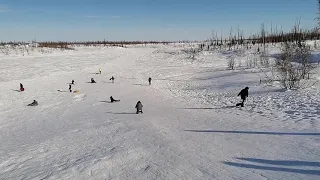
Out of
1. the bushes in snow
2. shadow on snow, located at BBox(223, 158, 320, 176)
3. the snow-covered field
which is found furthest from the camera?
the bushes in snow

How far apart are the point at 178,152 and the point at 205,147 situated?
103cm

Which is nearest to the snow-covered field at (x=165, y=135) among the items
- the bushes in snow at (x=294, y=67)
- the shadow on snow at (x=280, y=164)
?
the shadow on snow at (x=280, y=164)

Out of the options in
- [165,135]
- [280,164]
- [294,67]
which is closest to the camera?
[280,164]

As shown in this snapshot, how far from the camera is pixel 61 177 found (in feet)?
30.2

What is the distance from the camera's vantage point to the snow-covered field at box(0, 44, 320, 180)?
9.29 meters

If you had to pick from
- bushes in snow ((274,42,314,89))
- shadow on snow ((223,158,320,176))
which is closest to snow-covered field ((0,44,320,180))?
shadow on snow ((223,158,320,176))

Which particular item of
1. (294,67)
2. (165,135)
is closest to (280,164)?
(165,135)

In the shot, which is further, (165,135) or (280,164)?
(165,135)

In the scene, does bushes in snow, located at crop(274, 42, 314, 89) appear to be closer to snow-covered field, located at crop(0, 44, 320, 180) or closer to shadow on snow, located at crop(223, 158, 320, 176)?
snow-covered field, located at crop(0, 44, 320, 180)

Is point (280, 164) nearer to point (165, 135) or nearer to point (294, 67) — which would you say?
point (165, 135)

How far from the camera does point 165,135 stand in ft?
43.3

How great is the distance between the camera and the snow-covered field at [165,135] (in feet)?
30.5

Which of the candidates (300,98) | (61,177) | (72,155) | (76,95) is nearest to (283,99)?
(300,98)

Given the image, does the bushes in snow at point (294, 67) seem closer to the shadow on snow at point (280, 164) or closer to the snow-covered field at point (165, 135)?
the snow-covered field at point (165, 135)
